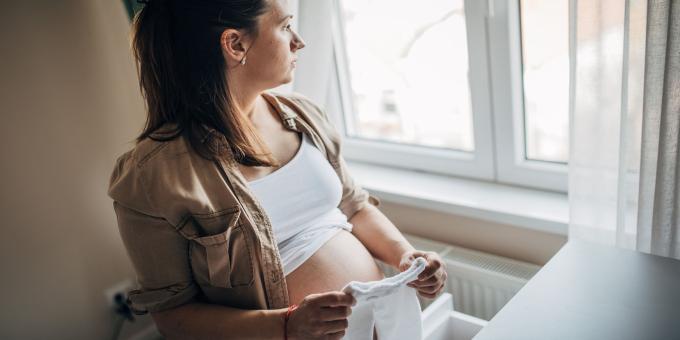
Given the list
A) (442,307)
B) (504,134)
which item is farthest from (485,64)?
(442,307)

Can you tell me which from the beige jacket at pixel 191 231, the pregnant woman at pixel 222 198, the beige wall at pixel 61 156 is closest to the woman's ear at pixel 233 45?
the pregnant woman at pixel 222 198

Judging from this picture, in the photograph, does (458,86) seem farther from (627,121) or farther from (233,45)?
(233,45)

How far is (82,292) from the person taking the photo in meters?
1.75

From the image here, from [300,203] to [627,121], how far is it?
70 centimetres

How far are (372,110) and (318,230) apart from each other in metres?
0.98

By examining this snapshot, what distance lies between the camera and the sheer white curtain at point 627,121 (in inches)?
47.1

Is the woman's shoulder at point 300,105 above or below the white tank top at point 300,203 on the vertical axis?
above

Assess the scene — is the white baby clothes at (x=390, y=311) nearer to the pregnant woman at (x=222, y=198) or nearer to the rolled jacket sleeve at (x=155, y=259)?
the pregnant woman at (x=222, y=198)

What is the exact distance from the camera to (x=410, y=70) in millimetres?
2055

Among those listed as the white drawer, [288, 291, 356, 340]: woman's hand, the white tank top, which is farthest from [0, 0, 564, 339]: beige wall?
[288, 291, 356, 340]: woman's hand

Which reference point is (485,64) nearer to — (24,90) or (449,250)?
(449,250)

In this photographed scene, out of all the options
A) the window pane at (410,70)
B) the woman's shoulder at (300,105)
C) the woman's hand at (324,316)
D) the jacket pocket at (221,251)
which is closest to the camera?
the woman's hand at (324,316)

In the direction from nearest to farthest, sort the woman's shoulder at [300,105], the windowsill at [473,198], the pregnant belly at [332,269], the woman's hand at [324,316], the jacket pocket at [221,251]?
the woman's hand at [324,316]
the jacket pocket at [221,251]
the pregnant belly at [332,269]
the woman's shoulder at [300,105]
the windowsill at [473,198]

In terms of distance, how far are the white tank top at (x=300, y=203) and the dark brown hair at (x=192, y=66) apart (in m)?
0.08
